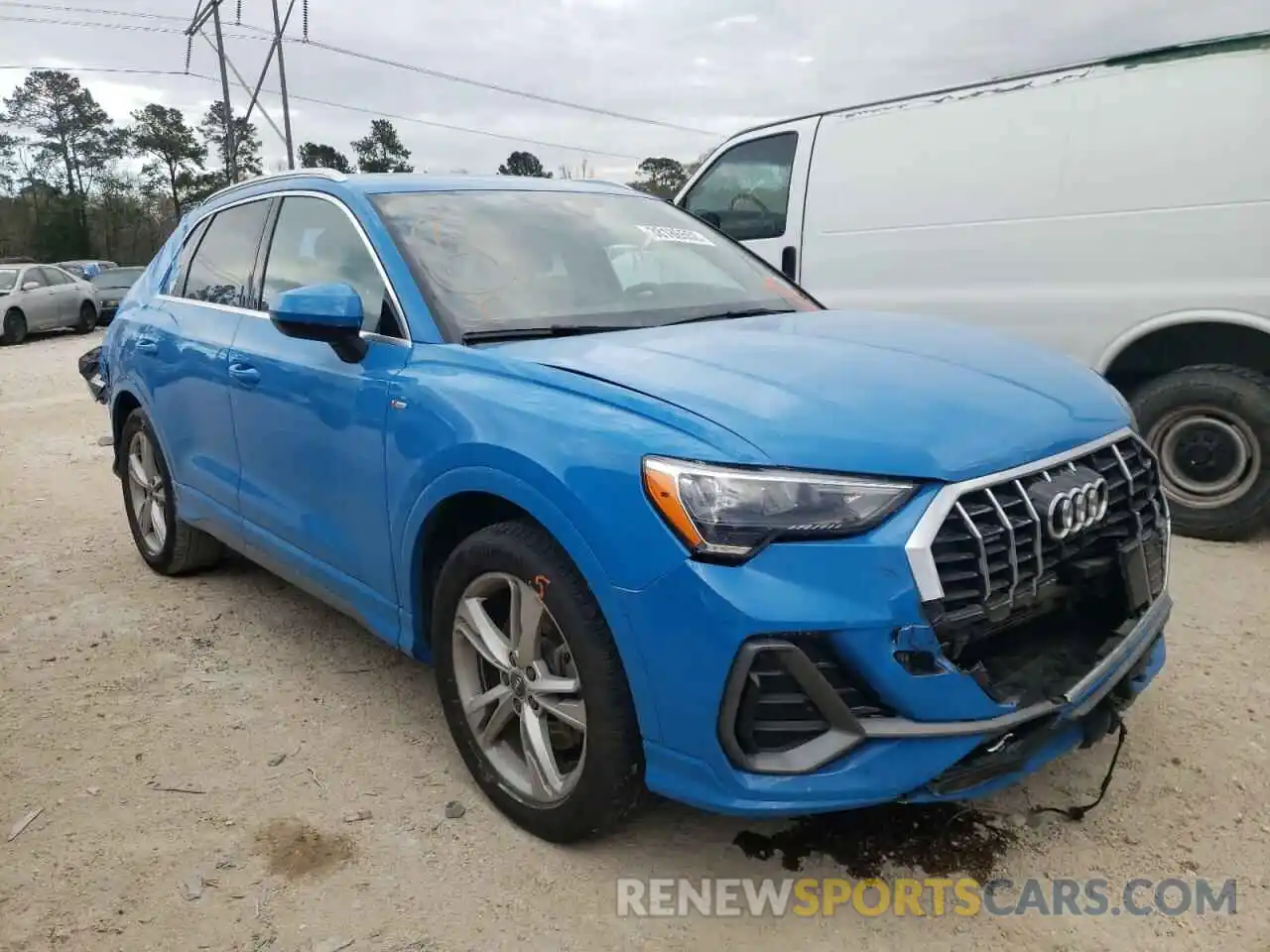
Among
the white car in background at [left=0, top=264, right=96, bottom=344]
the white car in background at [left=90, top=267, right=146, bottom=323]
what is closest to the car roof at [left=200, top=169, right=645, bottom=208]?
the white car in background at [left=0, top=264, right=96, bottom=344]

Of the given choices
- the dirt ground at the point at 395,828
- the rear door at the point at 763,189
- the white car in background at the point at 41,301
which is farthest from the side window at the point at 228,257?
the white car in background at the point at 41,301

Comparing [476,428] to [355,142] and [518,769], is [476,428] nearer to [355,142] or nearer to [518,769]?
[518,769]

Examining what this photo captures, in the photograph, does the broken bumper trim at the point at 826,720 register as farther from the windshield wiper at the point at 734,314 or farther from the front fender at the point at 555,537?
the windshield wiper at the point at 734,314

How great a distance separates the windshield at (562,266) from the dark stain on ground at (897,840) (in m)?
1.50

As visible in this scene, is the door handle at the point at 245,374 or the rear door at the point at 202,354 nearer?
the door handle at the point at 245,374

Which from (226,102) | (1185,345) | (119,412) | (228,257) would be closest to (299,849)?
(228,257)

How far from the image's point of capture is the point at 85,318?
2072cm

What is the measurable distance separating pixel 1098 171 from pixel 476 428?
3680 mm

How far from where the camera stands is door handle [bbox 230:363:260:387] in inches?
138

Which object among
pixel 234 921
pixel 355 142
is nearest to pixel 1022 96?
pixel 234 921

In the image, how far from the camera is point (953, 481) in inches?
80.1

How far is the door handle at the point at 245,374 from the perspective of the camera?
350cm

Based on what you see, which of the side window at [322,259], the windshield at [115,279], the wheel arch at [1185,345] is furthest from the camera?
the windshield at [115,279]

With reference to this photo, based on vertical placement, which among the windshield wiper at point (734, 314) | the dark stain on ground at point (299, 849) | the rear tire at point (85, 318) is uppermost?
the windshield wiper at point (734, 314)
